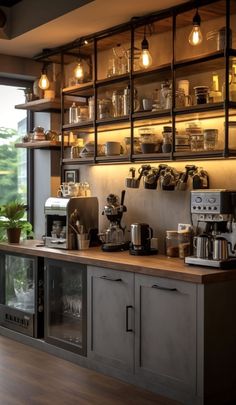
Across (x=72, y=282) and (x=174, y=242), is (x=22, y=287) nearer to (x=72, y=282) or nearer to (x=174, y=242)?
(x=72, y=282)

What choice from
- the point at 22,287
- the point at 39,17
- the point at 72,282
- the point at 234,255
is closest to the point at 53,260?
the point at 72,282

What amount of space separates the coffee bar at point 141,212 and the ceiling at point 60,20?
97 millimetres

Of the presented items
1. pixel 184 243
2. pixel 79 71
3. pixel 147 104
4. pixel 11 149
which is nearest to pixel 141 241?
pixel 184 243

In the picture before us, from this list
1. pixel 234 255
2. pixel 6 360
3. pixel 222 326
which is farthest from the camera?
pixel 6 360

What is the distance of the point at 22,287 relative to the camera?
5359 millimetres

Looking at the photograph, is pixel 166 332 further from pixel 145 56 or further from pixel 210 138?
pixel 145 56

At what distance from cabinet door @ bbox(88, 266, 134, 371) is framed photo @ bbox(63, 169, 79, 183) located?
1.49 metres

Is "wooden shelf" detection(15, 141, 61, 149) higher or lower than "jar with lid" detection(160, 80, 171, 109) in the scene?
lower

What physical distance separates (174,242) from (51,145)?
5.78 feet

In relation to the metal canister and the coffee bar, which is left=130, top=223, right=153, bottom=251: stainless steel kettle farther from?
the metal canister

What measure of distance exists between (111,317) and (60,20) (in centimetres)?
238

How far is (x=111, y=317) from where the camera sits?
14.0 feet

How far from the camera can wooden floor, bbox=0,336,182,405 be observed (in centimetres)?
382

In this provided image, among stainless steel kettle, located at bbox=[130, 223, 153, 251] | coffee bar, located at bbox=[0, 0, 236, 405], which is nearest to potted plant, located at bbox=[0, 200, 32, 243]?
coffee bar, located at bbox=[0, 0, 236, 405]
